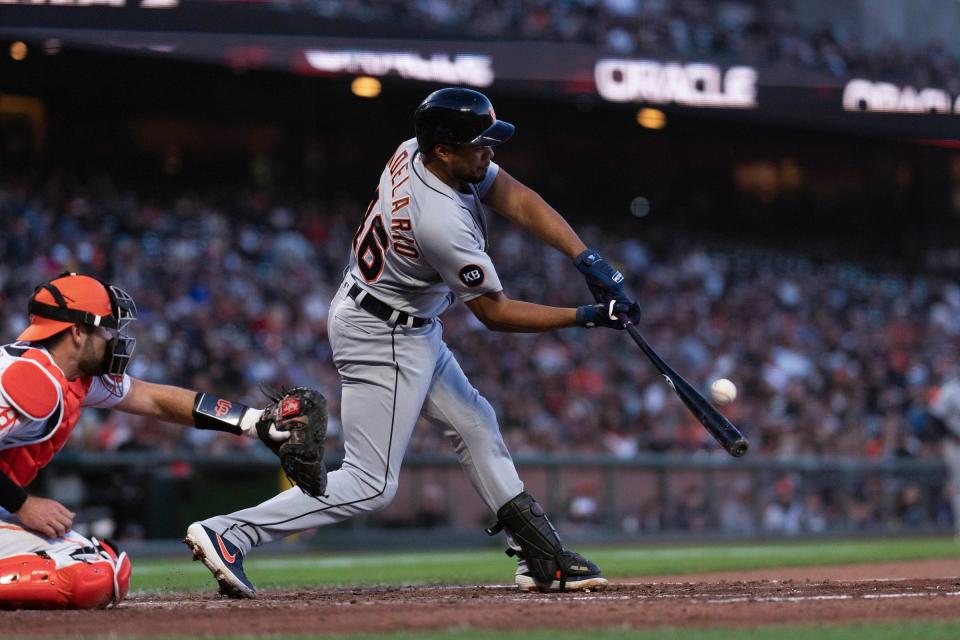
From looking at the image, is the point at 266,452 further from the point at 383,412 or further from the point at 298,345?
the point at 383,412

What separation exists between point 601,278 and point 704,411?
672 millimetres

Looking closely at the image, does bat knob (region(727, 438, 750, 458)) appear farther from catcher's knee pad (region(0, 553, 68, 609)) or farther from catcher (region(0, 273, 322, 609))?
catcher's knee pad (region(0, 553, 68, 609))

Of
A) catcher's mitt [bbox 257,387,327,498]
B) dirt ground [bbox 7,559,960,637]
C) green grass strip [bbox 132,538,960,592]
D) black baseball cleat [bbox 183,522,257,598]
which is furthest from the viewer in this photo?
green grass strip [bbox 132,538,960,592]

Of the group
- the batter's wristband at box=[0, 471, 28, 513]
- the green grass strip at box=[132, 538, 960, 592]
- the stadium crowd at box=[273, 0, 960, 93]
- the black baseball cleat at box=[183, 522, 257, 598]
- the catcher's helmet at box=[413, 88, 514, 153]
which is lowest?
the green grass strip at box=[132, 538, 960, 592]

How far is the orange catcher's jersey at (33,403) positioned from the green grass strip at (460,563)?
1.86 m

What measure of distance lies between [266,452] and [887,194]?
15.6 metres

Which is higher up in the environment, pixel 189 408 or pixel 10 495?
pixel 189 408

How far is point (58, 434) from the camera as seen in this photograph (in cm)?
470

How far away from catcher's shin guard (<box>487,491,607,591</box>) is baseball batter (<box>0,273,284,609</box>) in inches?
42.8

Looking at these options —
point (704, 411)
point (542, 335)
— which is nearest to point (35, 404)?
point (704, 411)

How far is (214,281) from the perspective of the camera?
14.6 m

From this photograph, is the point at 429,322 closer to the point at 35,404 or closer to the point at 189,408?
the point at 189,408

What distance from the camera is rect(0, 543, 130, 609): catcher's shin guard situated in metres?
4.59

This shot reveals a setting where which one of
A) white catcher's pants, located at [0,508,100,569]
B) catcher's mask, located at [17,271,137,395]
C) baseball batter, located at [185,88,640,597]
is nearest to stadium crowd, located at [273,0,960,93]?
baseball batter, located at [185,88,640,597]
